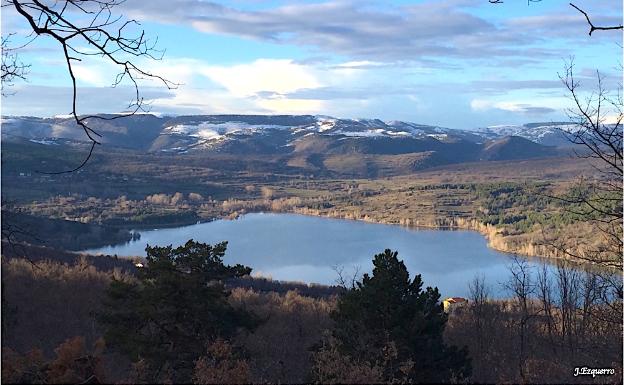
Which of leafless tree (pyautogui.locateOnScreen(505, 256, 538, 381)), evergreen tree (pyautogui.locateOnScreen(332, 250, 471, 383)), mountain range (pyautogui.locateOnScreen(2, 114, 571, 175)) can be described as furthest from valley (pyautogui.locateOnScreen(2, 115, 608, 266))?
evergreen tree (pyautogui.locateOnScreen(332, 250, 471, 383))

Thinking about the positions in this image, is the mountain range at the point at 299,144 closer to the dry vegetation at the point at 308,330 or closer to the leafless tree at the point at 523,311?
the leafless tree at the point at 523,311

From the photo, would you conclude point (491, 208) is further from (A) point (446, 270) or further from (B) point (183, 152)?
(B) point (183, 152)

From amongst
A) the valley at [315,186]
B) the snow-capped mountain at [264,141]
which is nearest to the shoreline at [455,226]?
the valley at [315,186]

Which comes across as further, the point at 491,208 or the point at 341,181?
the point at 341,181

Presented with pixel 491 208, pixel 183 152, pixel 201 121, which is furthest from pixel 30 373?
pixel 201 121

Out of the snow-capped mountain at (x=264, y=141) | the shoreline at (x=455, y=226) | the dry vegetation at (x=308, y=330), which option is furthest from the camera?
the snow-capped mountain at (x=264, y=141)

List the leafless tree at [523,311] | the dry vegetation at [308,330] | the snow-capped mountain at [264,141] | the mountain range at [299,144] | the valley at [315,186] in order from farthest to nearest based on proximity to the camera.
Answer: the snow-capped mountain at [264,141], the mountain range at [299,144], the valley at [315,186], the leafless tree at [523,311], the dry vegetation at [308,330]

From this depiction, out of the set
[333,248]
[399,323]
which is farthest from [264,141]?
[399,323]
